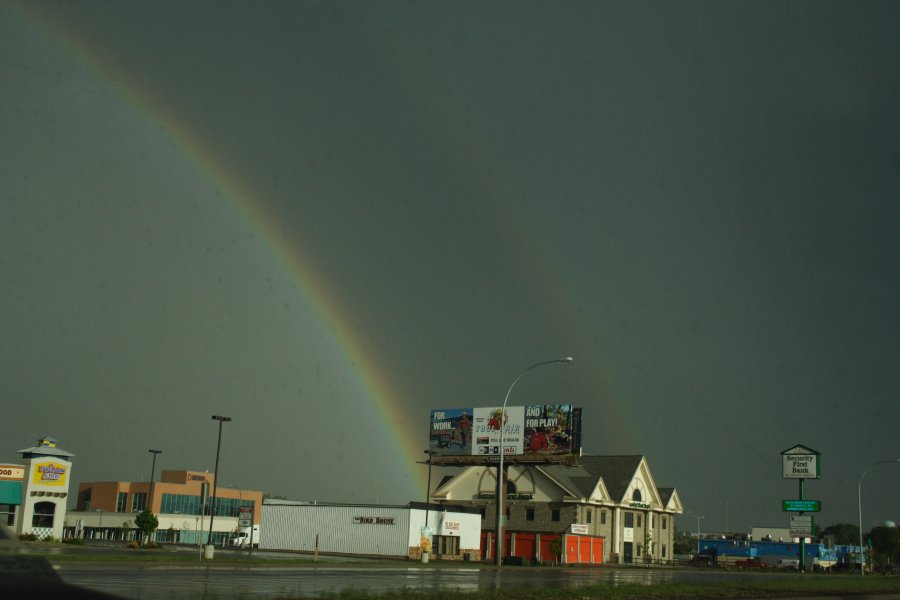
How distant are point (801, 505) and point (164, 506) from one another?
97.9 m

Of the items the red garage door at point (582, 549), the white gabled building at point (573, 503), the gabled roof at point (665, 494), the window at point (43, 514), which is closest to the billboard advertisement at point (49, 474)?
the window at point (43, 514)

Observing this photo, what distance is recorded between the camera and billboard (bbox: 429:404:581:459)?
8306 centimetres

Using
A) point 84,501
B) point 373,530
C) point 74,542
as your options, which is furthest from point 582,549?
point 84,501

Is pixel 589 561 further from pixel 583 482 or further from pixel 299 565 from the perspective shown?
pixel 299 565

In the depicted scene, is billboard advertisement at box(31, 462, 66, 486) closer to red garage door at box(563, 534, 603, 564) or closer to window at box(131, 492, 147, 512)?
red garage door at box(563, 534, 603, 564)

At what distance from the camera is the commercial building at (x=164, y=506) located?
123 m

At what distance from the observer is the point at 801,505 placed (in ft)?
300

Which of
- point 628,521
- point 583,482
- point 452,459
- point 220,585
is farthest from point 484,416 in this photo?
point 220,585

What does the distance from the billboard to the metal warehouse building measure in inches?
296

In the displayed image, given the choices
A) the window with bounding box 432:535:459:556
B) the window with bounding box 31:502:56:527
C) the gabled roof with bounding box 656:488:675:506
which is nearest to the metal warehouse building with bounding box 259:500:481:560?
Result: the window with bounding box 432:535:459:556

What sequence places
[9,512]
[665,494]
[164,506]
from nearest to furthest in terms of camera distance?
1. [9,512]
2. [665,494]
3. [164,506]

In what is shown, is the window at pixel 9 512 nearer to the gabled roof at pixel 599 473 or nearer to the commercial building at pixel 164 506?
the commercial building at pixel 164 506

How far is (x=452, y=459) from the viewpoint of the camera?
89.7 metres

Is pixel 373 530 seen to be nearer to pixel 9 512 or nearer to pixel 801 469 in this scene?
pixel 9 512
